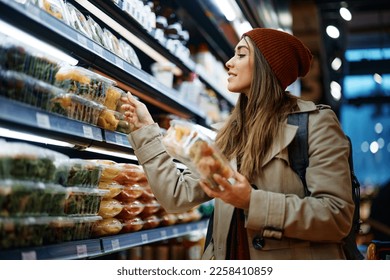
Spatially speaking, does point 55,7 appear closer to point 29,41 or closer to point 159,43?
point 29,41

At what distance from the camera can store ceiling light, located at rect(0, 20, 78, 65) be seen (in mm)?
1835

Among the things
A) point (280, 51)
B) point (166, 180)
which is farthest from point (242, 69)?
point (166, 180)

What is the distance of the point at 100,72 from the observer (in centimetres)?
260

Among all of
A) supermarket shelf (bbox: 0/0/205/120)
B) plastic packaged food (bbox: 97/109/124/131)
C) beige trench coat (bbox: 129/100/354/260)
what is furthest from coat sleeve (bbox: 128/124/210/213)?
supermarket shelf (bbox: 0/0/205/120)

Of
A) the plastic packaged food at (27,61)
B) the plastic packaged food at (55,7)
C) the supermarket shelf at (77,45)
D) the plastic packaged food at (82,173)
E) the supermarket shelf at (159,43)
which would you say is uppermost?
the supermarket shelf at (159,43)

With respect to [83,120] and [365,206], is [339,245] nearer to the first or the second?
[83,120]

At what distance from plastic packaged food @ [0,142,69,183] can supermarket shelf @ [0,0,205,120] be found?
392 mm

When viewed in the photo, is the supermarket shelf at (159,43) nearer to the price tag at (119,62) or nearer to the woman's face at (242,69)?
the price tag at (119,62)

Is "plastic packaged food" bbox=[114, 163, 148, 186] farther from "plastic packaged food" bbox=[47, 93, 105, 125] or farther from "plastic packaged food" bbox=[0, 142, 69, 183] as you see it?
"plastic packaged food" bbox=[0, 142, 69, 183]

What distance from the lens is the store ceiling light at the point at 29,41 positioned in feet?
6.02

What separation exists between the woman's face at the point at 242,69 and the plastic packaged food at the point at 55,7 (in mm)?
669

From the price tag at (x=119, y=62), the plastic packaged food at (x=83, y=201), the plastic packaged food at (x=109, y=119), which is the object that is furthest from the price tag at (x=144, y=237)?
the price tag at (x=119, y=62)

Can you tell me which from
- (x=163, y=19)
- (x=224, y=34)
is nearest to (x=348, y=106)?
(x=224, y=34)

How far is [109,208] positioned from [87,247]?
0.38 m
